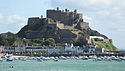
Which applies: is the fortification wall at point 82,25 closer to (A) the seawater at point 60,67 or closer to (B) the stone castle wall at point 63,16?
(B) the stone castle wall at point 63,16

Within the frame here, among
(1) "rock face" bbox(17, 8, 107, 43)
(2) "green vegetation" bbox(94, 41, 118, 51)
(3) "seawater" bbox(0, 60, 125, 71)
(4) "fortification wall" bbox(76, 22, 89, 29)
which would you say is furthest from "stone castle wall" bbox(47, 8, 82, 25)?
(3) "seawater" bbox(0, 60, 125, 71)

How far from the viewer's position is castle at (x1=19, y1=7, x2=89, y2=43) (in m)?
128

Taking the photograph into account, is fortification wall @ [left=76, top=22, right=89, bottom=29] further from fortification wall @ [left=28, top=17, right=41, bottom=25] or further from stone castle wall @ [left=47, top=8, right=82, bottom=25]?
fortification wall @ [left=28, top=17, right=41, bottom=25]

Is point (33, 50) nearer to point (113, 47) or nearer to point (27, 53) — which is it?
point (27, 53)

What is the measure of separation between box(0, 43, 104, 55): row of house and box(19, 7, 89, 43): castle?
7.43m

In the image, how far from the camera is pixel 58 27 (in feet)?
424

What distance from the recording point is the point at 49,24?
131 m

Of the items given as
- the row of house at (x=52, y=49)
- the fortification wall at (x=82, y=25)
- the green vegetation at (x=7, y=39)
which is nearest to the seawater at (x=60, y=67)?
the row of house at (x=52, y=49)

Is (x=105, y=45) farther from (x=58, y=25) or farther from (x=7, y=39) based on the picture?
(x=7, y=39)

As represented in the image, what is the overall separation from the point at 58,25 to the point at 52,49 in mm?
11961

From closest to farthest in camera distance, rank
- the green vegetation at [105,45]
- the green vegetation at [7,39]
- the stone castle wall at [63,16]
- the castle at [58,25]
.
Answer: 1. the castle at [58,25]
2. the green vegetation at [7,39]
3. the green vegetation at [105,45]
4. the stone castle wall at [63,16]

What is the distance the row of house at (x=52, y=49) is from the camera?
119625 millimetres

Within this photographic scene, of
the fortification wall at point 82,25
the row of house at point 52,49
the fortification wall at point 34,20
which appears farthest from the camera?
the fortification wall at point 82,25

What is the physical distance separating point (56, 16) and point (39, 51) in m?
19.8
